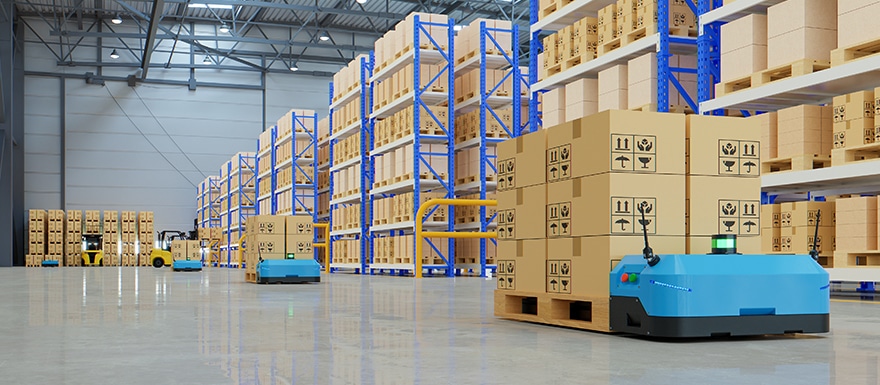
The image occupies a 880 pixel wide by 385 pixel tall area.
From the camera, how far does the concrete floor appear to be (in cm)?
269

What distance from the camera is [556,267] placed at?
446 centimetres

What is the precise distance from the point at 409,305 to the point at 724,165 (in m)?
2.81

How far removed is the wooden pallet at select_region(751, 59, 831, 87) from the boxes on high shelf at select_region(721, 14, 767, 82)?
13 cm

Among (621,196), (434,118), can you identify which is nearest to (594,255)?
(621,196)

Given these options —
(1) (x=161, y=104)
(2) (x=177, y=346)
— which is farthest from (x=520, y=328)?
(1) (x=161, y=104)

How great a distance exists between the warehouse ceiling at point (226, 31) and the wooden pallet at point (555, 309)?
22413 millimetres

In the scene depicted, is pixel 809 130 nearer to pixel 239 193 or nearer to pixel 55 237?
pixel 239 193

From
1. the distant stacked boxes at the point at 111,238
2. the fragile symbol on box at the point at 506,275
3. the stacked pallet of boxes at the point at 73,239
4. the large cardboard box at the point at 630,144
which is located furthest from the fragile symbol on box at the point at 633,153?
the distant stacked boxes at the point at 111,238

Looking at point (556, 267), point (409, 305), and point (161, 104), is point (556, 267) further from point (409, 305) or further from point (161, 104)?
point (161, 104)

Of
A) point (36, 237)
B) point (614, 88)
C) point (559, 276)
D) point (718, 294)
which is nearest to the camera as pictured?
point (718, 294)

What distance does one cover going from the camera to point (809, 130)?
691cm

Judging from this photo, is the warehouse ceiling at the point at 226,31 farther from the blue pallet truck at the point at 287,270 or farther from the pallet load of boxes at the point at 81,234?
the blue pallet truck at the point at 287,270

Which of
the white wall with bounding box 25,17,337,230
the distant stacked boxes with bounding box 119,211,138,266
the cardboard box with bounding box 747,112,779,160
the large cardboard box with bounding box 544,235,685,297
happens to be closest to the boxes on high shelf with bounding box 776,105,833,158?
the cardboard box with bounding box 747,112,779,160

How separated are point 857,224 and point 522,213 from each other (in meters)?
3.20
